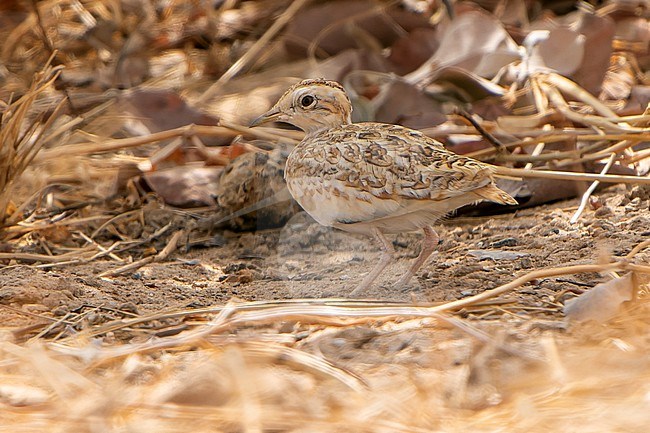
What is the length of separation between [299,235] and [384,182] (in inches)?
45.7

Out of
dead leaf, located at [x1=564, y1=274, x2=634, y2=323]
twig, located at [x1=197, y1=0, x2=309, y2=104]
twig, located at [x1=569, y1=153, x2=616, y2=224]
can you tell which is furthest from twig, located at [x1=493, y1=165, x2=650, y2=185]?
twig, located at [x1=197, y1=0, x2=309, y2=104]

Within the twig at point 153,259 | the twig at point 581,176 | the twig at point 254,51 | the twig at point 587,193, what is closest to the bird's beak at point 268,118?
the twig at point 153,259

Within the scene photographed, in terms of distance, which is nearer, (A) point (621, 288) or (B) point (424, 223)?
(A) point (621, 288)

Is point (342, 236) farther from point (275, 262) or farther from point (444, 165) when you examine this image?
point (444, 165)

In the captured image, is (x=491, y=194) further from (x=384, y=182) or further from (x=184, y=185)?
(x=184, y=185)

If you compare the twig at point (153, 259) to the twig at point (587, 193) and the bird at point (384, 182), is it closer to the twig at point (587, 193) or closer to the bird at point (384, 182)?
the bird at point (384, 182)

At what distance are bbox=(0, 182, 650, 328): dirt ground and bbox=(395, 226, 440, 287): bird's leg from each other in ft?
0.13

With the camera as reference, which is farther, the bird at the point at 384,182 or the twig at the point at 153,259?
the twig at the point at 153,259

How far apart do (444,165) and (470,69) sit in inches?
95.1

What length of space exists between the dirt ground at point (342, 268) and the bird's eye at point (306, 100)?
2.30ft

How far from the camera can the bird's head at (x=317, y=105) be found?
411 centimetres

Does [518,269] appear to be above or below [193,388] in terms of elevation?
below

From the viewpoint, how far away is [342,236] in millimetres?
4602

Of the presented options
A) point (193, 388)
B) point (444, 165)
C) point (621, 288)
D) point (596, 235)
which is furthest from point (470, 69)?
point (193, 388)
